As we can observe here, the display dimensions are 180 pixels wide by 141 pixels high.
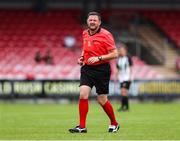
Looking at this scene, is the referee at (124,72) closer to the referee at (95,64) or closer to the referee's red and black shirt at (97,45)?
the referee at (95,64)

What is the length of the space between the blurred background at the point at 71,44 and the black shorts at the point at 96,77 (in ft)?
55.5

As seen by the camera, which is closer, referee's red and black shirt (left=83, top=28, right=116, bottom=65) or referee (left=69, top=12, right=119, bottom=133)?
referee (left=69, top=12, right=119, bottom=133)

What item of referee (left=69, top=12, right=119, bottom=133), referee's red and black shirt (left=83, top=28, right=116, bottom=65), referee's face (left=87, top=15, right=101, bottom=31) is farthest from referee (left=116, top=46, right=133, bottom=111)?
referee's face (left=87, top=15, right=101, bottom=31)

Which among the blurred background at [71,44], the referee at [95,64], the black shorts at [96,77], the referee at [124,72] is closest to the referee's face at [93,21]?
the referee at [95,64]

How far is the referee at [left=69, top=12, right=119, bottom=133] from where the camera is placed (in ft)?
45.8

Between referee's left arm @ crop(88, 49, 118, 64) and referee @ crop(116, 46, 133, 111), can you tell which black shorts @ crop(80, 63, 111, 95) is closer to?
referee's left arm @ crop(88, 49, 118, 64)

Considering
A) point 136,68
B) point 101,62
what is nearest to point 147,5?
point 136,68

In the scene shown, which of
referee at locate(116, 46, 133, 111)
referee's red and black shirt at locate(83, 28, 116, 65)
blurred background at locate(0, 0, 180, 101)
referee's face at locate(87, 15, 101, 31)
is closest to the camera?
referee's face at locate(87, 15, 101, 31)

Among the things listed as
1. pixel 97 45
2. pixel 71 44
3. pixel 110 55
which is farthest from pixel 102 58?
pixel 71 44

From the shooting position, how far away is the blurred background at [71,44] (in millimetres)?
31609

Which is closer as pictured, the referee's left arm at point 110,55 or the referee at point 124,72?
the referee's left arm at point 110,55

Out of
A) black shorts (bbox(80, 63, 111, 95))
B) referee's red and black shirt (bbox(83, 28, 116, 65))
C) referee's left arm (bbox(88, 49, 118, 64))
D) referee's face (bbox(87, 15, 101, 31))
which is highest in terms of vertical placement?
referee's face (bbox(87, 15, 101, 31))

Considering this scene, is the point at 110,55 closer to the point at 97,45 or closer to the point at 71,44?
the point at 97,45

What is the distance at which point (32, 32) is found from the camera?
3944 centimetres
